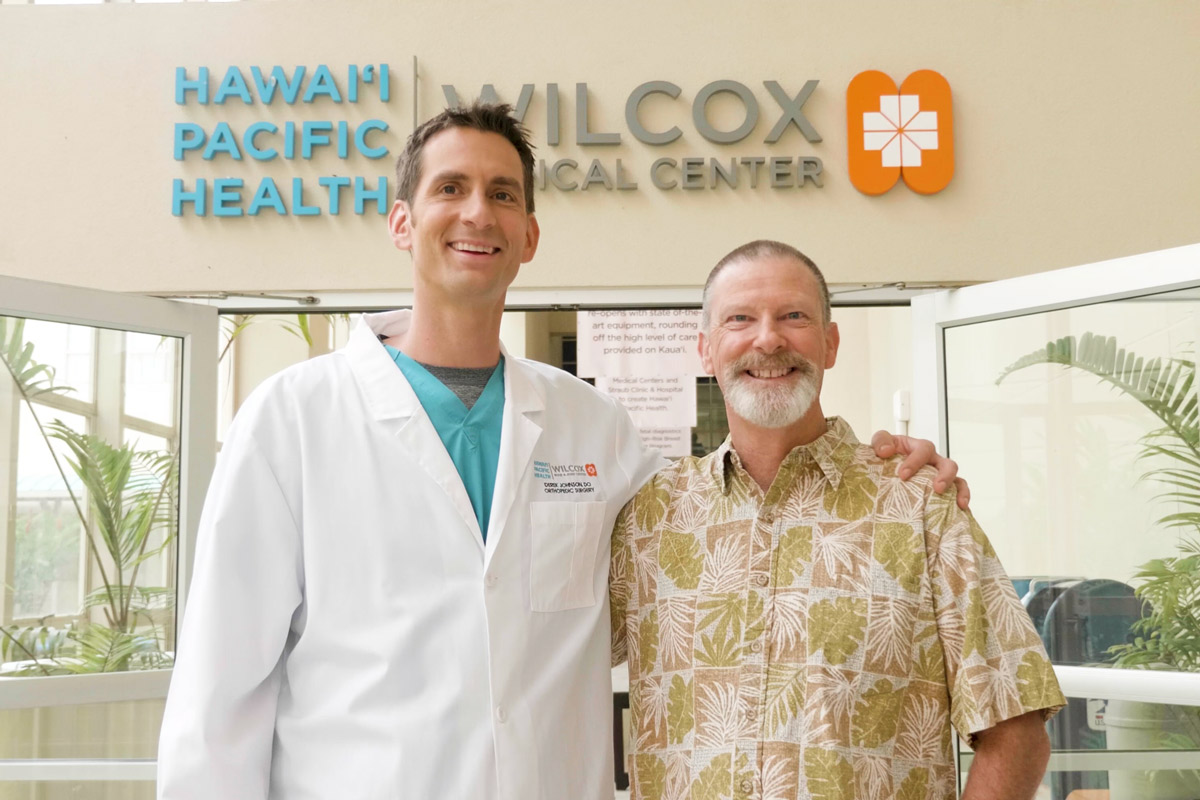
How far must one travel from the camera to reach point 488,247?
1.74 metres

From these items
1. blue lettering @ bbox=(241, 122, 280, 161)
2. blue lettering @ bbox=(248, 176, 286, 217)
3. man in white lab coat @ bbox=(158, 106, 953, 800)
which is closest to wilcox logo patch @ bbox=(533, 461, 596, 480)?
man in white lab coat @ bbox=(158, 106, 953, 800)

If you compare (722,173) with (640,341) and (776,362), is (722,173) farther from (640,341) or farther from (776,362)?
(776,362)

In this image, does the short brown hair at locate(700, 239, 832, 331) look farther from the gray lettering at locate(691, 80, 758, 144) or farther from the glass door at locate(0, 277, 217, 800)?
the glass door at locate(0, 277, 217, 800)

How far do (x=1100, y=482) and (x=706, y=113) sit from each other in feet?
4.65

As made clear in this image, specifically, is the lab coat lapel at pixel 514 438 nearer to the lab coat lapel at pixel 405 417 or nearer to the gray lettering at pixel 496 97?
the lab coat lapel at pixel 405 417

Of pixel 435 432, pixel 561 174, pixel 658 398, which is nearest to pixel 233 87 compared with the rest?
pixel 561 174

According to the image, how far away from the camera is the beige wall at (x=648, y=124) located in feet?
9.69

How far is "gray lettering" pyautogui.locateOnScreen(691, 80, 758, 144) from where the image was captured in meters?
2.97

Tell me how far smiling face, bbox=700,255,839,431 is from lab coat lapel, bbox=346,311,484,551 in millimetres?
402

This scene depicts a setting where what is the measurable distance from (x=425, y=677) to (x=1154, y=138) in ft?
8.14

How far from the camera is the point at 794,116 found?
9.73 feet

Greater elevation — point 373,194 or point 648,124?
point 648,124

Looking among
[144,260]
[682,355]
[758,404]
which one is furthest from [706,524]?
[144,260]

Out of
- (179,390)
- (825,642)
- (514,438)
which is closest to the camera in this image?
(825,642)
